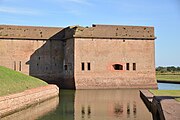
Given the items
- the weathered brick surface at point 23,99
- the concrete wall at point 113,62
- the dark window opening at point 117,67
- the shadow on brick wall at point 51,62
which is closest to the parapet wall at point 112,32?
the concrete wall at point 113,62

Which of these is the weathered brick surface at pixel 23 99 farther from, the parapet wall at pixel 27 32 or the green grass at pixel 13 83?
the parapet wall at pixel 27 32

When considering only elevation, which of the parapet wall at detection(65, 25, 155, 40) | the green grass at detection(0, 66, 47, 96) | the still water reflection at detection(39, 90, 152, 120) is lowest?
the still water reflection at detection(39, 90, 152, 120)

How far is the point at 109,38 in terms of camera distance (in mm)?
28812

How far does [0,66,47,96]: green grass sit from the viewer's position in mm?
15564

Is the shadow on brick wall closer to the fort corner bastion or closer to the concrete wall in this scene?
the fort corner bastion

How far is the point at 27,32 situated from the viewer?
95.5 feet

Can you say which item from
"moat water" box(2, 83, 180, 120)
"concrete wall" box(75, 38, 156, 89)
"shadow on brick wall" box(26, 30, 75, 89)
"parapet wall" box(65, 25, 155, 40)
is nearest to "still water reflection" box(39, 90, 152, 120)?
"moat water" box(2, 83, 180, 120)

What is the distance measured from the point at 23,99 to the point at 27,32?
14.1 metres

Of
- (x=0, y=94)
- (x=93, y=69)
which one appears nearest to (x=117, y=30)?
(x=93, y=69)

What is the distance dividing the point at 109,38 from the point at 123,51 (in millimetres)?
1656

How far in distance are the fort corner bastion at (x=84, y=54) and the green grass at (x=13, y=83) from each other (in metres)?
7.52

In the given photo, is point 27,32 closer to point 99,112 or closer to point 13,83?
point 13,83

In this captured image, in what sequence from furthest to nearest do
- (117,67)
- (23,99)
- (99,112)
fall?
(117,67) < (23,99) < (99,112)

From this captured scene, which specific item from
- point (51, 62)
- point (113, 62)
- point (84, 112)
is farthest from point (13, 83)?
point (113, 62)
